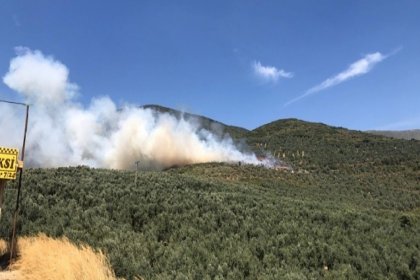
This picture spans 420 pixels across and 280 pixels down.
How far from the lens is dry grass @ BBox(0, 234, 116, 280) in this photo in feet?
31.3

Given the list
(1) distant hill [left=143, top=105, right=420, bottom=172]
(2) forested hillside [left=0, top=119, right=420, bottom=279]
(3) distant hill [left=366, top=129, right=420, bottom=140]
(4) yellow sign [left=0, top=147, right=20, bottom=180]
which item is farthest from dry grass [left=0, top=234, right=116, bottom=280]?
(3) distant hill [left=366, top=129, right=420, bottom=140]

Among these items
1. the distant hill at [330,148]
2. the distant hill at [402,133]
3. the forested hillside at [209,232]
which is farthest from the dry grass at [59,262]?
the distant hill at [402,133]

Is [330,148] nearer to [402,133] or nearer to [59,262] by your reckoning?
[59,262]

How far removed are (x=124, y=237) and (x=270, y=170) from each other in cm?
4538

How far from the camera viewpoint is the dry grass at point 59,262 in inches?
376

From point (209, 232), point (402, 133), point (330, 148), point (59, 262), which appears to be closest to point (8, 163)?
point (59, 262)

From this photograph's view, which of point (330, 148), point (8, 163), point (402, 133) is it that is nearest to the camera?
point (8, 163)

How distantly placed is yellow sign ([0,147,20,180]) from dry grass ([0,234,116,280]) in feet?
6.83

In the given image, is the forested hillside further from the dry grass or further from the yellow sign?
the yellow sign

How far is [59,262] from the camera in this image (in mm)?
10156

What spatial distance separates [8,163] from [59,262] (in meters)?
2.57

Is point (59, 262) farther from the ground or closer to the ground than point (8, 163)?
closer to the ground

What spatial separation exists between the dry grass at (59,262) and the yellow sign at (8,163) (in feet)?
6.83

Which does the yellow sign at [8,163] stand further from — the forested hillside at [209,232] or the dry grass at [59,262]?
the forested hillside at [209,232]
